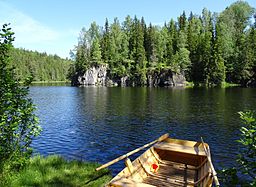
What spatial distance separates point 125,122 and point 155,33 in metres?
88.2

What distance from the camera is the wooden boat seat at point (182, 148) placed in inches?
556

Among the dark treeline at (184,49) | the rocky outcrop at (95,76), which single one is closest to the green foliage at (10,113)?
the dark treeline at (184,49)

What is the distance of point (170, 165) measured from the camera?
1451 cm

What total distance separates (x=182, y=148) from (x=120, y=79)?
103 metres

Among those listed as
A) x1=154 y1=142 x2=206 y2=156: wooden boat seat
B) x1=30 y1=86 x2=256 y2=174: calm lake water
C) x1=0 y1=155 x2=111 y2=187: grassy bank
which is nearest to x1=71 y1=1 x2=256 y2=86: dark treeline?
x1=30 y1=86 x2=256 y2=174: calm lake water

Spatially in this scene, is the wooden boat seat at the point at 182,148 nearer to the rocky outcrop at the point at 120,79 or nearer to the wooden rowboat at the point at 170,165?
the wooden rowboat at the point at 170,165

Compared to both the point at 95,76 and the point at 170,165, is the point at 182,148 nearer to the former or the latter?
the point at 170,165

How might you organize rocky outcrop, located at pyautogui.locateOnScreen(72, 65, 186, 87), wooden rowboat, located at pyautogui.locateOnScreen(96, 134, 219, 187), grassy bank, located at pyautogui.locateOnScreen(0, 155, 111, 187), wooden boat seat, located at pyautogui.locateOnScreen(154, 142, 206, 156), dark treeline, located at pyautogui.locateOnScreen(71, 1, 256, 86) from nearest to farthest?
grassy bank, located at pyautogui.locateOnScreen(0, 155, 111, 187)
wooden rowboat, located at pyautogui.locateOnScreen(96, 134, 219, 187)
wooden boat seat, located at pyautogui.locateOnScreen(154, 142, 206, 156)
dark treeline, located at pyautogui.locateOnScreen(71, 1, 256, 86)
rocky outcrop, located at pyautogui.locateOnScreen(72, 65, 186, 87)

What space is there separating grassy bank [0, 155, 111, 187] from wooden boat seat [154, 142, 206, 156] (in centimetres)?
378

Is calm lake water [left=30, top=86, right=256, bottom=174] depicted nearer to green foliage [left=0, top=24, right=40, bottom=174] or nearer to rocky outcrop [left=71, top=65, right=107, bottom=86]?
green foliage [left=0, top=24, right=40, bottom=174]

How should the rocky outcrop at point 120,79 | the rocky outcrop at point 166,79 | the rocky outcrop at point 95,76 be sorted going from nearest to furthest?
the rocky outcrop at point 166,79 < the rocky outcrop at point 120,79 < the rocky outcrop at point 95,76

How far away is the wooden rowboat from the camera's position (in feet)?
37.6

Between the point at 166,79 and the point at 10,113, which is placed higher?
the point at 166,79

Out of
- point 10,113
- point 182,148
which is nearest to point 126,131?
point 182,148
